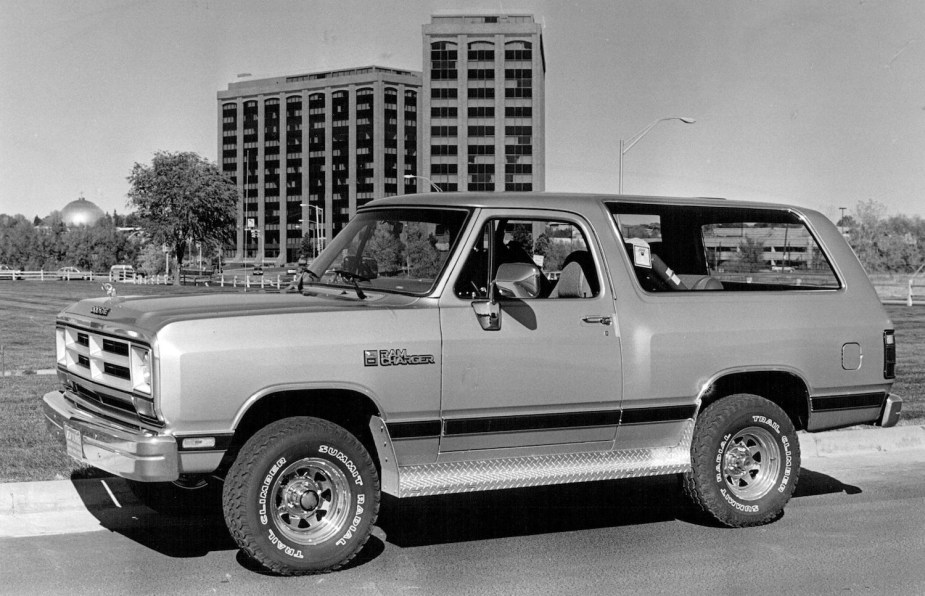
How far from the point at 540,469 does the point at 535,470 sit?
0.03 meters

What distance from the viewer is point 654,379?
6219mm

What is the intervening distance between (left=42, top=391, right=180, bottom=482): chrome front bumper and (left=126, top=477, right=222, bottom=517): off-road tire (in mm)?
1257

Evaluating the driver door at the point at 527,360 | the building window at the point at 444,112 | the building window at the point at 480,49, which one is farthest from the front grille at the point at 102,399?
the building window at the point at 444,112

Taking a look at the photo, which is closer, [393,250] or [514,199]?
[514,199]

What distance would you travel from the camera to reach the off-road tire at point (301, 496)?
5195 mm

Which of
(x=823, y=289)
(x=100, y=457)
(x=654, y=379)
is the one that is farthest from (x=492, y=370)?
(x=823, y=289)

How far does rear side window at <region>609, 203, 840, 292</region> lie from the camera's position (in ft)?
23.5

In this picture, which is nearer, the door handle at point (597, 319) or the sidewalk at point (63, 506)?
the door handle at point (597, 319)

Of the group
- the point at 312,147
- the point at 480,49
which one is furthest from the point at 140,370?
the point at 312,147

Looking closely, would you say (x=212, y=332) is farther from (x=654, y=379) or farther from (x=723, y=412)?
(x=723, y=412)

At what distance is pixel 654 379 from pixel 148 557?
10.4 ft

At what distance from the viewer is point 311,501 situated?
5391 millimetres

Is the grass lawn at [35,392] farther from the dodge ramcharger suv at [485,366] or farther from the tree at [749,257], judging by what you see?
the tree at [749,257]

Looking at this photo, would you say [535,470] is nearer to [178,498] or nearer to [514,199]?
[514,199]
